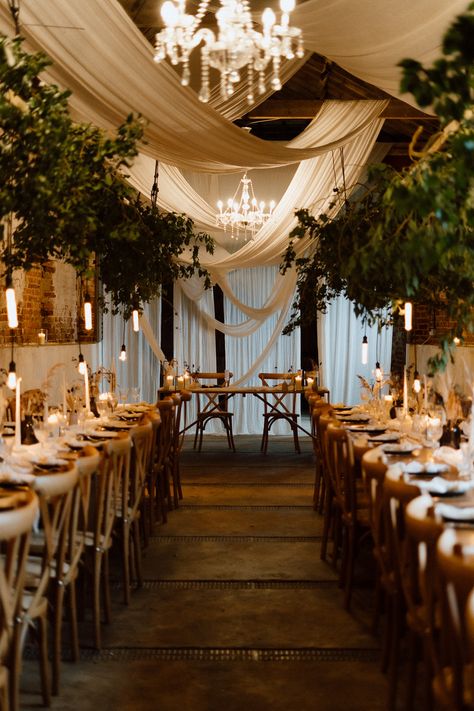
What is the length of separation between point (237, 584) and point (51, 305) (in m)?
5.51

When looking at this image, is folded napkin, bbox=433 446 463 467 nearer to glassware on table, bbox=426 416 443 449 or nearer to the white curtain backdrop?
glassware on table, bbox=426 416 443 449

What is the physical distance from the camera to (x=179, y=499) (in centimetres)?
779

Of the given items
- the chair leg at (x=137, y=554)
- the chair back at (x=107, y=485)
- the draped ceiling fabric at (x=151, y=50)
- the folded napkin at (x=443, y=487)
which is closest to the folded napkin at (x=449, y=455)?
the folded napkin at (x=443, y=487)

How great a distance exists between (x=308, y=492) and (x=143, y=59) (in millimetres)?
4547

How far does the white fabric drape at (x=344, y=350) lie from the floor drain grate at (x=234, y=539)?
6.34m

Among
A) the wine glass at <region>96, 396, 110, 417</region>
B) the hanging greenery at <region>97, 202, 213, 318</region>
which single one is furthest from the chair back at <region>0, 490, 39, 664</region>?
the hanging greenery at <region>97, 202, 213, 318</region>

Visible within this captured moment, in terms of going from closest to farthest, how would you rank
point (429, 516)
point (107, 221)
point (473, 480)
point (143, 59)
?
point (429, 516), point (473, 480), point (143, 59), point (107, 221)

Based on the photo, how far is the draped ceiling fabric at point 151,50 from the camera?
173 inches

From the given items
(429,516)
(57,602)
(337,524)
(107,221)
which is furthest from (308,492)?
(429,516)

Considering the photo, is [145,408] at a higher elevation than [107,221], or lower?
lower

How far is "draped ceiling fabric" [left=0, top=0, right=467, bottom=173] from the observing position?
4.38 metres

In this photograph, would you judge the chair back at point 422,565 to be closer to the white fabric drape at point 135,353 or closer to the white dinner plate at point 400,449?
the white dinner plate at point 400,449

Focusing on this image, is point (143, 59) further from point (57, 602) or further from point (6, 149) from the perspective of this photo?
point (57, 602)

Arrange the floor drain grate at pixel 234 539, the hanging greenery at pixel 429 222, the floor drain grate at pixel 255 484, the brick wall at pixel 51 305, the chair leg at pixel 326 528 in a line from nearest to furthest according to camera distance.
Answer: the hanging greenery at pixel 429 222, the chair leg at pixel 326 528, the floor drain grate at pixel 234 539, the floor drain grate at pixel 255 484, the brick wall at pixel 51 305
